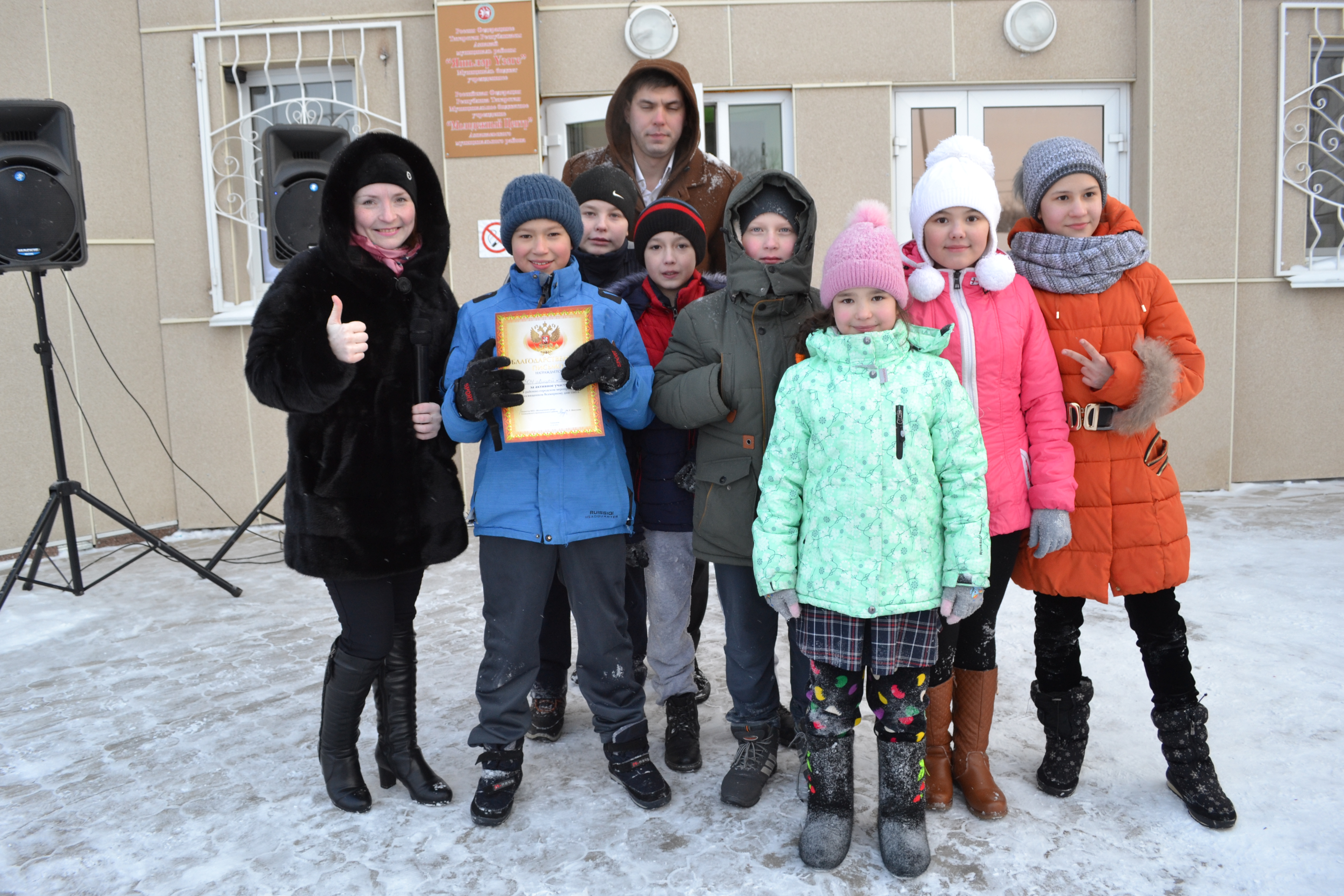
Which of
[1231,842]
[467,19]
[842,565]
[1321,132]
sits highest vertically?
[467,19]

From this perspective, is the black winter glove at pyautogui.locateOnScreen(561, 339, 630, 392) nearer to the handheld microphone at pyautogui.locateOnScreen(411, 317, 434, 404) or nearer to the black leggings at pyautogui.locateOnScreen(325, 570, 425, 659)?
the handheld microphone at pyautogui.locateOnScreen(411, 317, 434, 404)

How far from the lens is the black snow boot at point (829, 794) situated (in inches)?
83.6

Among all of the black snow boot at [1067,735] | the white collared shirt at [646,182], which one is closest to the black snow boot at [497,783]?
the black snow boot at [1067,735]

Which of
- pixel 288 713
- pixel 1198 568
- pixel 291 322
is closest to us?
pixel 291 322

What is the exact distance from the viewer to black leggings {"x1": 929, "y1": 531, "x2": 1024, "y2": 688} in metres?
2.24

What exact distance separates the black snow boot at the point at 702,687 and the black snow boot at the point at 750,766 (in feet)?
1.78

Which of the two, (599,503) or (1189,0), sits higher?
(1189,0)

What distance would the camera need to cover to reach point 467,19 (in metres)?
5.32

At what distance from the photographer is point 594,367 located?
227cm

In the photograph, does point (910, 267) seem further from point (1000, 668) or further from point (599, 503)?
point (1000, 668)

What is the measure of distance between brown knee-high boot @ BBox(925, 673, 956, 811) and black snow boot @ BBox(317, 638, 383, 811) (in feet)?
4.95

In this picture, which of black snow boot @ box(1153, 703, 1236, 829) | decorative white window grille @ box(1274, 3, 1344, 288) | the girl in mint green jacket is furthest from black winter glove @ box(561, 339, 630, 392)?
decorative white window grille @ box(1274, 3, 1344, 288)

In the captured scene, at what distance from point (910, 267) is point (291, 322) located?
1.62 metres

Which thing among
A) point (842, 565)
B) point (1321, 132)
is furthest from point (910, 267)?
point (1321, 132)
